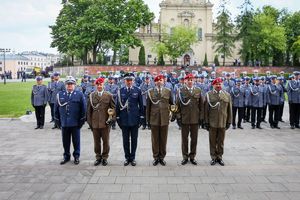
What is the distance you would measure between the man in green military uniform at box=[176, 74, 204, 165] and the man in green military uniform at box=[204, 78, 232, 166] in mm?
198

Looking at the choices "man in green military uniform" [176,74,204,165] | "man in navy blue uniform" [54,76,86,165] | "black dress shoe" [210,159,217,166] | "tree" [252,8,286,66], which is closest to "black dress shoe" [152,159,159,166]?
"man in green military uniform" [176,74,204,165]

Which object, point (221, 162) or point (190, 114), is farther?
point (190, 114)

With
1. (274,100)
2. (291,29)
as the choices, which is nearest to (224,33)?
(291,29)

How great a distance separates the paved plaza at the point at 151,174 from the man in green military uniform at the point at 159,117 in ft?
1.24

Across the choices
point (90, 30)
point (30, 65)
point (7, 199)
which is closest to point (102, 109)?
point (7, 199)

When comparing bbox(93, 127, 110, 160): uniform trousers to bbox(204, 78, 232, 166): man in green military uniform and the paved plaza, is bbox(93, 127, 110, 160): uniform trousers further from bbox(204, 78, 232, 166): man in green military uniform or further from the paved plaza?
bbox(204, 78, 232, 166): man in green military uniform

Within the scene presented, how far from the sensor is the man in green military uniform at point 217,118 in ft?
27.6

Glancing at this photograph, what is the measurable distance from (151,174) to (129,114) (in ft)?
5.24

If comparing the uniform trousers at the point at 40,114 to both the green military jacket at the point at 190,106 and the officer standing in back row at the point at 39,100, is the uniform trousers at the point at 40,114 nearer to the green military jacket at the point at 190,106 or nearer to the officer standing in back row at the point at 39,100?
the officer standing in back row at the point at 39,100

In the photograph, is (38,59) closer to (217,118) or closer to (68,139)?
(68,139)

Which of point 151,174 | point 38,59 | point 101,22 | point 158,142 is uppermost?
point 101,22

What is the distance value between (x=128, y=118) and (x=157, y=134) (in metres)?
0.80

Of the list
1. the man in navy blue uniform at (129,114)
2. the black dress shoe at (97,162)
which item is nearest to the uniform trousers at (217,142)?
the man in navy blue uniform at (129,114)

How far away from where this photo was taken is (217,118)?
8.40m
